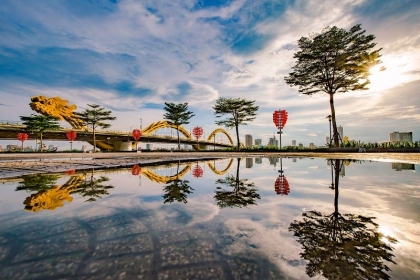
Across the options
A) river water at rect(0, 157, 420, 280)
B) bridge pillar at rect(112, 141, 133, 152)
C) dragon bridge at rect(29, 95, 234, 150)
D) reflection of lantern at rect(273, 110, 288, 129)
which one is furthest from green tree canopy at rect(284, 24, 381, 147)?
bridge pillar at rect(112, 141, 133, 152)

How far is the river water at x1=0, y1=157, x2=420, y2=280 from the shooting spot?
1.64 meters

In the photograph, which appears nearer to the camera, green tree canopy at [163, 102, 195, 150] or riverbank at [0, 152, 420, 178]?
riverbank at [0, 152, 420, 178]

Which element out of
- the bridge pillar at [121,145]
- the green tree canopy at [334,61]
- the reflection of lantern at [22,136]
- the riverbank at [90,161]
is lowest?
the riverbank at [90,161]

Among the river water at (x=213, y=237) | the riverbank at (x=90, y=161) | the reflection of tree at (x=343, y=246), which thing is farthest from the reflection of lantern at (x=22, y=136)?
the reflection of tree at (x=343, y=246)

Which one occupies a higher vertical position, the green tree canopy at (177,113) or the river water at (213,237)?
the green tree canopy at (177,113)

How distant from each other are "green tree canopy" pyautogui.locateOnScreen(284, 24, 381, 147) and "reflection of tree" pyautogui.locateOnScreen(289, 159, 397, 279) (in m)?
23.3

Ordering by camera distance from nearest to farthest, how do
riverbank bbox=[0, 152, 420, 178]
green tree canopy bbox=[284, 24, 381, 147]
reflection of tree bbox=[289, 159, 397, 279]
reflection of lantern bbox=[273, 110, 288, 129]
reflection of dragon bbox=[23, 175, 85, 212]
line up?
1. reflection of tree bbox=[289, 159, 397, 279]
2. reflection of dragon bbox=[23, 175, 85, 212]
3. riverbank bbox=[0, 152, 420, 178]
4. green tree canopy bbox=[284, 24, 381, 147]
5. reflection of lantern bbox=[273, 110, 288, 129]

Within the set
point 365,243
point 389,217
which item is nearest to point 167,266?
point 365,243

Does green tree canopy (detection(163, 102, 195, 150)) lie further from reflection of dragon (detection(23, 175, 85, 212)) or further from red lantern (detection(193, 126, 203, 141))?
reflection of dragon (detection(23, 175, 85, 212))

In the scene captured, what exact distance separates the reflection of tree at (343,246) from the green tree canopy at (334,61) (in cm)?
2327

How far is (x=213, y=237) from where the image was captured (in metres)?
2.28

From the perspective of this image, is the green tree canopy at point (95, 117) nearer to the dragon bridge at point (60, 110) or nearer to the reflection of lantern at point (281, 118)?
the dragon bridge at point (60, 110)

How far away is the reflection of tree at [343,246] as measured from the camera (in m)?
1.60

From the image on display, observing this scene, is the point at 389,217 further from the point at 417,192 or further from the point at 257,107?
the point at 257,107
